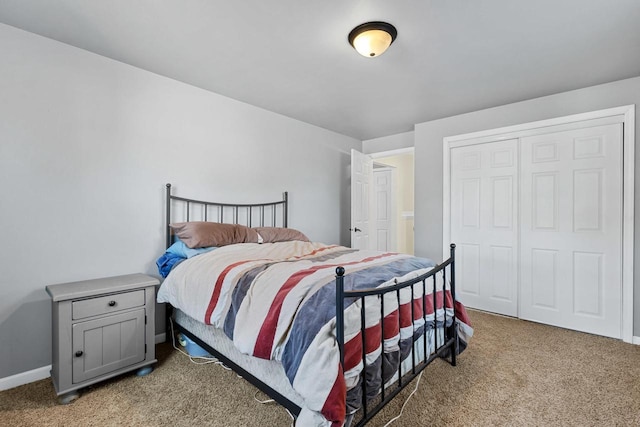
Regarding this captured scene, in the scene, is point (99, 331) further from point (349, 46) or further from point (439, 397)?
point (349, 46)

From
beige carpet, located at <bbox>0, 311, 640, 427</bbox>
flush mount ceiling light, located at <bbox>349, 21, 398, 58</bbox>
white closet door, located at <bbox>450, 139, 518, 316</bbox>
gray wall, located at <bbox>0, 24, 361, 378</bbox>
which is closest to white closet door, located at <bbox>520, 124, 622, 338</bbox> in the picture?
white closet door, located at <bbox>450, 139, 518, 316</bbox>

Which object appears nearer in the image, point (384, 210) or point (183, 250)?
point (183, 250)

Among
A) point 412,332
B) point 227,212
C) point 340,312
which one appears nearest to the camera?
point 340,312

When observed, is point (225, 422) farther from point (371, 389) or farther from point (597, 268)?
point (597, 268)

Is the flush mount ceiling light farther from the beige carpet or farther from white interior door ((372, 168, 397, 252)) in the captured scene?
white interior door ((372, 168, 397, 252))

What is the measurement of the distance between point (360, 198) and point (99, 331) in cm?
334

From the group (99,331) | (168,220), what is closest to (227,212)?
(168,220)

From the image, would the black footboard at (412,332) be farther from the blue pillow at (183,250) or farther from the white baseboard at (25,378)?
the white baseboard at (25,378)

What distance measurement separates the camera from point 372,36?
1953 millimetres

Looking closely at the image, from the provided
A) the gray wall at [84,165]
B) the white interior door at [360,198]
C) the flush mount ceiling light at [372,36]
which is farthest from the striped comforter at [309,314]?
the white interior door at [360,198]

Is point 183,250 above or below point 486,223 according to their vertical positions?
below

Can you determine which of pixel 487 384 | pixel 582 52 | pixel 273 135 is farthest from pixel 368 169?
pixel 487 384

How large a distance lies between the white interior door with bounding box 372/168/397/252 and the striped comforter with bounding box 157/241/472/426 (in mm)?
3306

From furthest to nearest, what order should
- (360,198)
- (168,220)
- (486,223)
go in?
(360,198) < (486,223) < (168,220)
